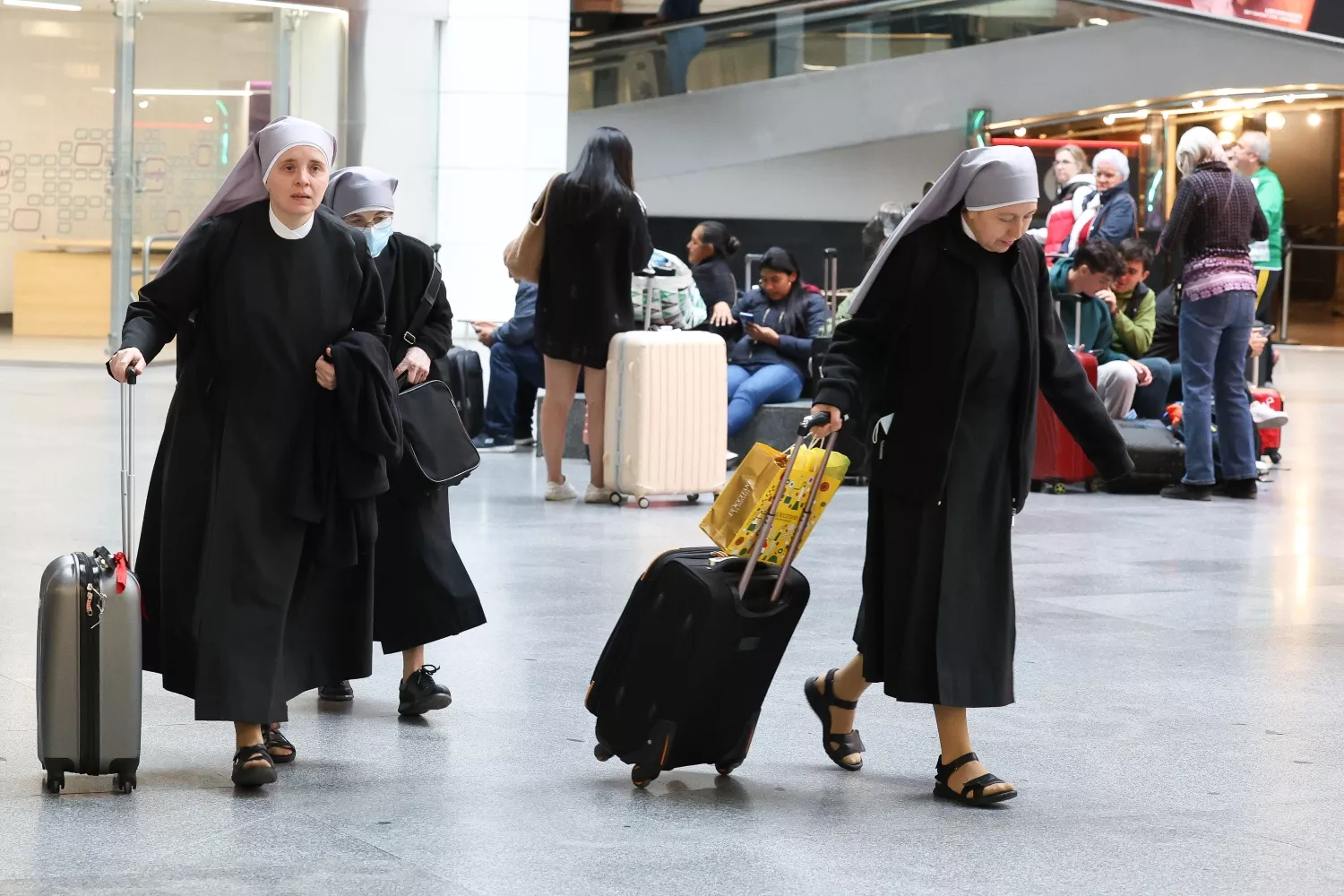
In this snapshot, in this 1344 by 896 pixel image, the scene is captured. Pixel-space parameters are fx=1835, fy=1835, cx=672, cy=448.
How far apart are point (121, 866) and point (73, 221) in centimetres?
1511

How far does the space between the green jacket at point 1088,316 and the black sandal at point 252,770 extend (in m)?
7.03

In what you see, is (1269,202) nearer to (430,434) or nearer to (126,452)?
(430,434)

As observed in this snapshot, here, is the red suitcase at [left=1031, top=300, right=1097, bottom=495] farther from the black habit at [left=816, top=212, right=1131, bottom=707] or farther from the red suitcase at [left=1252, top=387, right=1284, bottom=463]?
the black habit at [left=816, top=212, right=1131, bottom=707]

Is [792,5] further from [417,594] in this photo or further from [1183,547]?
[417,594]

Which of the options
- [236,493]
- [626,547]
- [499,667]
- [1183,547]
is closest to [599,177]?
[626,547]

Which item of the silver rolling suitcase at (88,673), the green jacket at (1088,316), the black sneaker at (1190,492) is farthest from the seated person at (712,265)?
the silver rolling suitcase at (88,673)

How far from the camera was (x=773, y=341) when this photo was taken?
1072cm

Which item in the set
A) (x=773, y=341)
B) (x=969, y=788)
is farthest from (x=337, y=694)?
(x=773, y=341)

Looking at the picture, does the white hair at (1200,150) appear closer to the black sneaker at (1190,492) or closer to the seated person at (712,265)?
the black sneaker at (1190,492)

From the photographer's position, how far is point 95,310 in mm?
17375

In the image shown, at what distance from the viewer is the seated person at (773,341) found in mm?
10633

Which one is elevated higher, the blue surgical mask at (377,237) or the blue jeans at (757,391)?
the blue surgical mask at (377,237)

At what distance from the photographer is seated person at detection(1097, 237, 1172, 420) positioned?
34.9 ft

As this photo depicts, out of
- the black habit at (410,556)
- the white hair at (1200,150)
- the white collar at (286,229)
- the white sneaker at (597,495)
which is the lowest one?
the white sneaker at (597,495)
